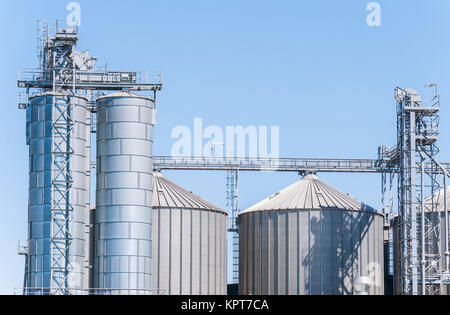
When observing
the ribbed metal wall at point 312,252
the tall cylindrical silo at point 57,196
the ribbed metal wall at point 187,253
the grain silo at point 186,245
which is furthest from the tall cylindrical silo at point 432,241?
the tall cylindrical silo at point 57,196

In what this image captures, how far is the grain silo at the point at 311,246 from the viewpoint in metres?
74.9

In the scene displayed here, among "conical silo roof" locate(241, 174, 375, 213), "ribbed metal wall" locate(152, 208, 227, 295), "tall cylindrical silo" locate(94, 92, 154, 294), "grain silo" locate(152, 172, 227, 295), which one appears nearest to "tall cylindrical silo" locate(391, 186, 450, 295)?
"conical silo roof" locate(241, 174, 375, 213)

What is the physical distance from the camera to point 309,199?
77750 millimetres

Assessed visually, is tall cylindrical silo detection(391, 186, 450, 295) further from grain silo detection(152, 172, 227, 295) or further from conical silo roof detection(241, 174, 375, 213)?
grain silo detection(152, 172, 227, 295)

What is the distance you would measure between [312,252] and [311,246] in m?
0.46

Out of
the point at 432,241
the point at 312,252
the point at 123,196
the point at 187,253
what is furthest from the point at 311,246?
the point at 123,196

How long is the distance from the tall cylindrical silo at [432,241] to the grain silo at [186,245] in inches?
546

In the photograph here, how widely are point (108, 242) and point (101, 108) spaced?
951 cm

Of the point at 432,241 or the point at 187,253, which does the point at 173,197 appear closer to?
the point at 187,253

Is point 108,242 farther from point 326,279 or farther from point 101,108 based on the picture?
point 326,279

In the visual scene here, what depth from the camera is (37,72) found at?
73.6 metres

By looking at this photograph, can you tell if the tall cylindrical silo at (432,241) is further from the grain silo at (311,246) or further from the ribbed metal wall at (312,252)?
the grain silo at (311,246)
